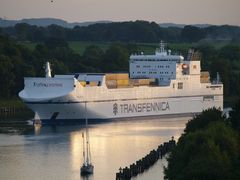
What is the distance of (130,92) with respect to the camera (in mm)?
77625

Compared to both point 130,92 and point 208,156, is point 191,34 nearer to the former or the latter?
point 130,92

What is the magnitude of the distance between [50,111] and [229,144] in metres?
31.6

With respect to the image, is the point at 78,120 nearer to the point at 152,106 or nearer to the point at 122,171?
the point at 152,106

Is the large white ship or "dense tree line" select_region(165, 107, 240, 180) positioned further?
the large white ship

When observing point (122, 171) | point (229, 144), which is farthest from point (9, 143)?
point (229, 144)

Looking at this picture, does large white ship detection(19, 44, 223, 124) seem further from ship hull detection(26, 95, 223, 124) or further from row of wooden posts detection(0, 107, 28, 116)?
row of wooden posts detection(0, 107, 28, 116)

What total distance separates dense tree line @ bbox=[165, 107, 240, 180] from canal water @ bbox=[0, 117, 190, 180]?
4.76 m

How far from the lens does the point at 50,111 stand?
72.0 m

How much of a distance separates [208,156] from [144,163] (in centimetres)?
1039

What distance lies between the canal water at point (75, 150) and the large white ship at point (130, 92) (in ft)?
8.06

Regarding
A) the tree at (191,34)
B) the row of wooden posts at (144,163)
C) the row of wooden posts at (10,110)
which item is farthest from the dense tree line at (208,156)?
the tree at (191,34)

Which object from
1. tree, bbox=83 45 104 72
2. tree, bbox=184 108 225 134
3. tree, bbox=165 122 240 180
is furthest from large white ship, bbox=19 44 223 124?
tree, bbox=165 122 240 180

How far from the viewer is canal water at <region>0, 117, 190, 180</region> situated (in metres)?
48.0

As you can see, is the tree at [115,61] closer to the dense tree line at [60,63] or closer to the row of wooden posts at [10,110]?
the dense tree line at [60,63]
